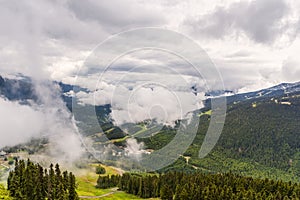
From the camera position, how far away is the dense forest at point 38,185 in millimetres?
73812

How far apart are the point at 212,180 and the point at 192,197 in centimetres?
1945

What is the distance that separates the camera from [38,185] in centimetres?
7538

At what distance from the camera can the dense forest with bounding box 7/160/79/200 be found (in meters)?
73.8

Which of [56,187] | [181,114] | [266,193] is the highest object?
[181,114]

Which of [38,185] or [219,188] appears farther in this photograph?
[219,188]

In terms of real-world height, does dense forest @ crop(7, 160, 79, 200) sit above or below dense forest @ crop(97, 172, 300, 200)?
above

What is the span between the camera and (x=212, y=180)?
427 feet

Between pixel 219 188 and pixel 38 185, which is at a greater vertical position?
pixel 38 185

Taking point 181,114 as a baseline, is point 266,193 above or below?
below

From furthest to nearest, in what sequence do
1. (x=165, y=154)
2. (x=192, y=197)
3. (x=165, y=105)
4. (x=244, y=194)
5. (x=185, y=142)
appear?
(x=192, y=197) < (x=244, y=194) < (x=165, y=154) < (x=165, y=105) < (x=185, y=142)

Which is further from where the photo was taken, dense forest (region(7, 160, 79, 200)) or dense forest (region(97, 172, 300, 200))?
dense forest (region(97, 172, 300, 200))

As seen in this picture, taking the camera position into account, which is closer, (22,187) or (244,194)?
(22,187)

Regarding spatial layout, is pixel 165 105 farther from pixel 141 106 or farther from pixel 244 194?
pixel 244 194

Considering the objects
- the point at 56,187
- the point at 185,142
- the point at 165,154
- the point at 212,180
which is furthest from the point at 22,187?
the point at 212,180
